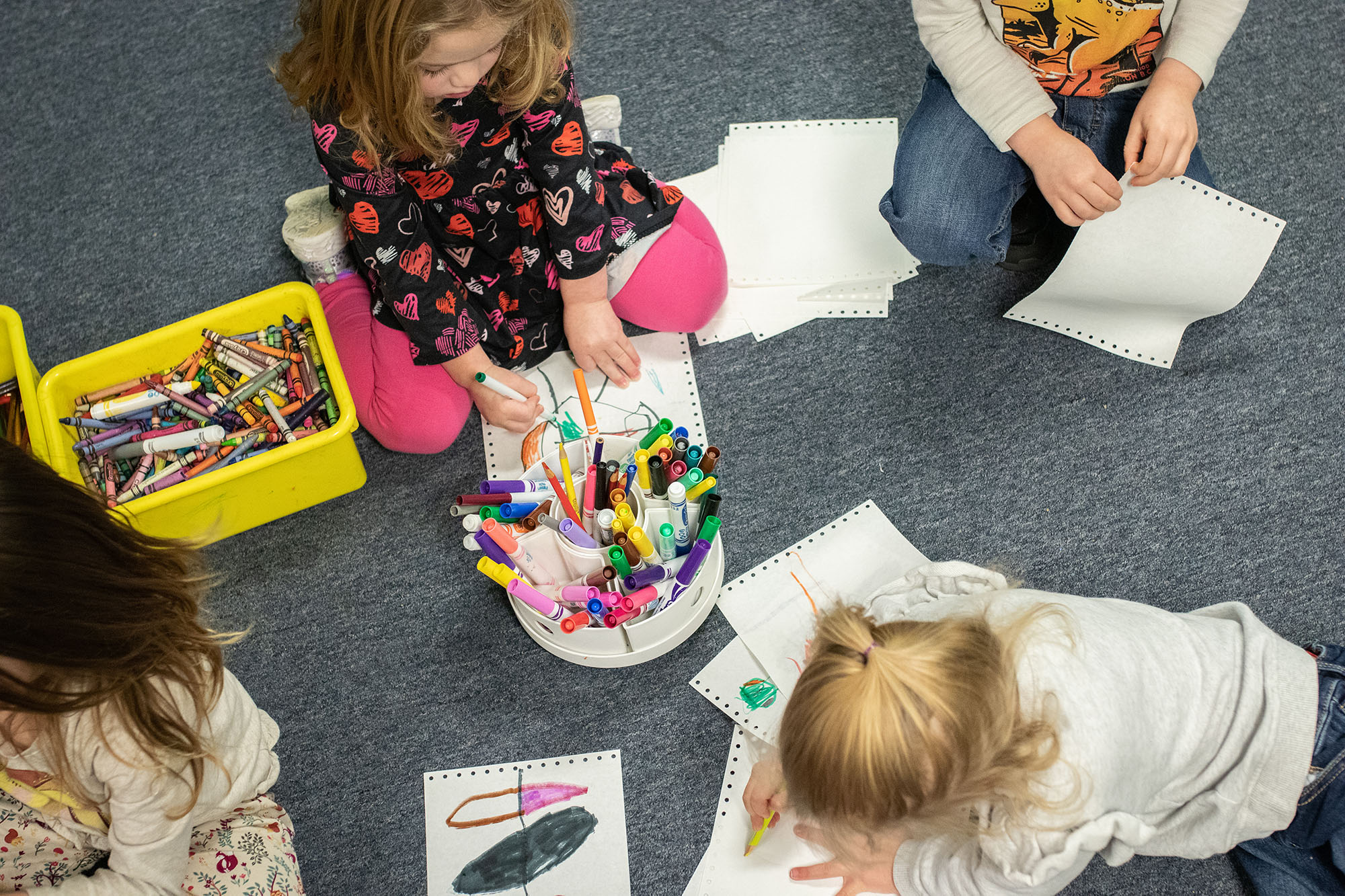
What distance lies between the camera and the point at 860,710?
24.9 inches

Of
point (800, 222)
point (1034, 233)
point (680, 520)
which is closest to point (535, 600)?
point (680, 520)

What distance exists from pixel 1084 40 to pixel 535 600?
0.74m

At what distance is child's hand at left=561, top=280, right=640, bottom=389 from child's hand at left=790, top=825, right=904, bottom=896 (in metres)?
0.50

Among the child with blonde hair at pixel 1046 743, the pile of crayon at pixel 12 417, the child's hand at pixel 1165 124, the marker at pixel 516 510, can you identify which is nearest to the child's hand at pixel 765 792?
the child with blonde hair at pixel 1046 743

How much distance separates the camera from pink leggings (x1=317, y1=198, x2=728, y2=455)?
1.06m

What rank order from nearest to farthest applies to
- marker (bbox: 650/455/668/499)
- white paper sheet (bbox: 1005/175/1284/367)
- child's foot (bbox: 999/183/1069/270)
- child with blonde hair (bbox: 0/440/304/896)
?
child with blonde hair (bbox: 0/440/304/896) → marker (bbox: 650/455/668/499) → white paper sheet (bbox: 1005/175/1284/367) → child's foot (bbox: 999/183/1069/270)

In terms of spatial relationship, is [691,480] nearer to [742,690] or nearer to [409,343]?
[742,690]

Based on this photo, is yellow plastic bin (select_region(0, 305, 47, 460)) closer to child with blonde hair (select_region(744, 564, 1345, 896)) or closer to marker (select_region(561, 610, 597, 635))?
marker (select_region(561, 610, 597, 635))

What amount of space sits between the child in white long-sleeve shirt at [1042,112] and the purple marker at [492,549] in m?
0.54

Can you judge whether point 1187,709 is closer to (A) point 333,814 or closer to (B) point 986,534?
(B) point 986,534

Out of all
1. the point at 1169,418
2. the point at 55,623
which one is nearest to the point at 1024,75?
the point at 1169,418

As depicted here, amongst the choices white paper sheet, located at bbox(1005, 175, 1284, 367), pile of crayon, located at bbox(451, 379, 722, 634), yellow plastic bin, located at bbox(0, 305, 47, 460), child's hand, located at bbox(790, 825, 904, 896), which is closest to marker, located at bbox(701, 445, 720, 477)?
pile of crayon, located at bbox(451, 379, 722, 634)

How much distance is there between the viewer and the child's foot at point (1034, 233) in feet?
3.69

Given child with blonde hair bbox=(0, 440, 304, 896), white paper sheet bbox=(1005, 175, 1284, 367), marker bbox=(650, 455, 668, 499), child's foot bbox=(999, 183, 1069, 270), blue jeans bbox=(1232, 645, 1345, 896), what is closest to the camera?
child with blonde hair bbox=(0, 440, 304, 896)
